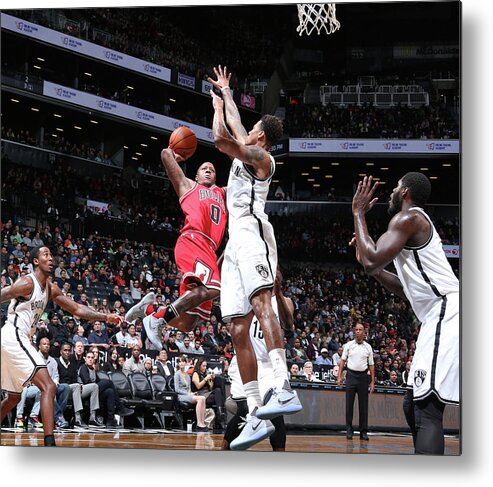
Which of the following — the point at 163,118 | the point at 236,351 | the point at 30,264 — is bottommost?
the point at 236,351

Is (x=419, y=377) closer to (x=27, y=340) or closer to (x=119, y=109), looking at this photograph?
(x=27, y=340)

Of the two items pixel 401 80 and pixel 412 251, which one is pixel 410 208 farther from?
pixel 401 80

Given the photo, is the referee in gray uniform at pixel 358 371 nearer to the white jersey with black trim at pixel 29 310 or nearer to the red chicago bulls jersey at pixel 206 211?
the red chicago bulls jersey at pixel 206 211

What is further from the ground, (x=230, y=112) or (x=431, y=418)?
(x=230, y=112)

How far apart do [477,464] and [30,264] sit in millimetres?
3817

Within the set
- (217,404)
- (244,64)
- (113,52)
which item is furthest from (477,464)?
(113,52)

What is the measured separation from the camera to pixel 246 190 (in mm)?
6543

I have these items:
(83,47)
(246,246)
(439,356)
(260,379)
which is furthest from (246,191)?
(83,47)

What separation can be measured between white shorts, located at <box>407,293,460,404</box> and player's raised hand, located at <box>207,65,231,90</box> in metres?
2.28

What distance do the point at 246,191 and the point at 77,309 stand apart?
6.09ft

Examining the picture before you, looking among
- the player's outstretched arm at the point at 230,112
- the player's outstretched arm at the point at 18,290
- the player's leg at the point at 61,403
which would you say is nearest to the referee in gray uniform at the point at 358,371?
the player's outstretched arm at the point at 230,112

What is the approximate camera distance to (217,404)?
723 cm

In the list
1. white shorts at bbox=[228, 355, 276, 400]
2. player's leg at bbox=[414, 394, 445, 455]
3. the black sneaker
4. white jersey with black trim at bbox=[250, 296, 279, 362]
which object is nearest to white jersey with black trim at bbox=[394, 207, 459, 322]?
player's leg at bbox=[414, 394, 445, 455]

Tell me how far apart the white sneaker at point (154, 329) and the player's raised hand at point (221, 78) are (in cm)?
200
